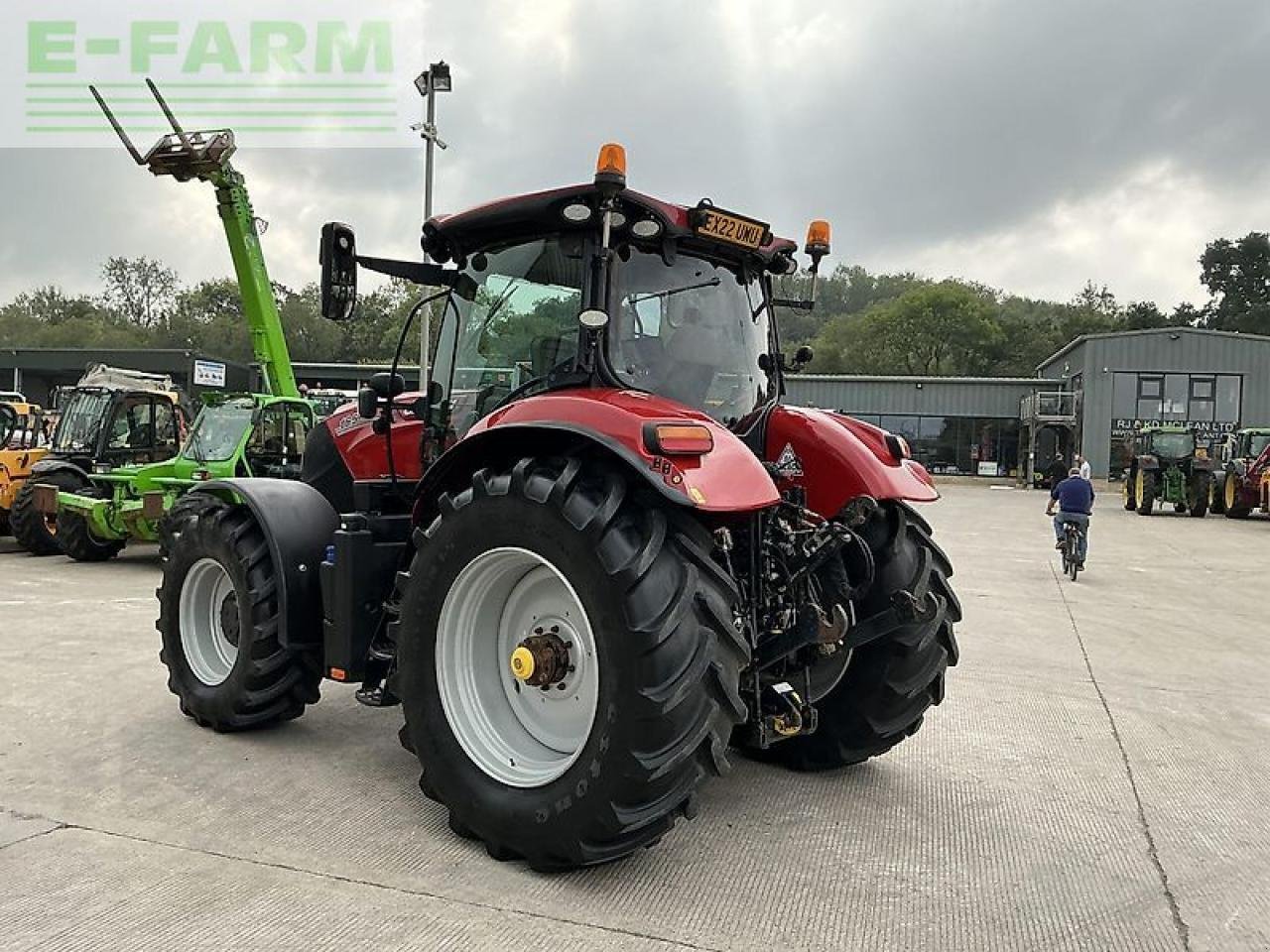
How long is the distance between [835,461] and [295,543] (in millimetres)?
2491

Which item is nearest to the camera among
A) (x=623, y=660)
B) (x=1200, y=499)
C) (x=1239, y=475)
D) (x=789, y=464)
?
(x=623, y=660)

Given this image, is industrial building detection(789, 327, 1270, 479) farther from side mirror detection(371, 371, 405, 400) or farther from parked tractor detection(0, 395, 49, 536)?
side mirror detection(371, 371, 405, 400)

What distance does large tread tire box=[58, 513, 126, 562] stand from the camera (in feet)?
38.0

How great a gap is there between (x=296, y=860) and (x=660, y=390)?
6.97 feet

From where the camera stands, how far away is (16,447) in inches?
556

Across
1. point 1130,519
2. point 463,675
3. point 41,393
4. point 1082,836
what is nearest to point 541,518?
point 463,675

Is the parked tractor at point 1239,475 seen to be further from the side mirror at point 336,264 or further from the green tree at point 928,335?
the green tree at point 928,335

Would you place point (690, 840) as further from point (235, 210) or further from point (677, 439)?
point (235, 210)

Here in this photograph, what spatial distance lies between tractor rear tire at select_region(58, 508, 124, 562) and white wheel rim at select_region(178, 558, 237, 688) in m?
7.44

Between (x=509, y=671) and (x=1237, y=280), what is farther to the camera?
(x=1237, y=280)

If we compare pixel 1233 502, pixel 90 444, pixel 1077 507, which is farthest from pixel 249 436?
pixel 1233 502

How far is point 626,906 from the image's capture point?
314 centimetres

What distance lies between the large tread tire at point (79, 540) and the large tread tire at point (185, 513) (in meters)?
7.30

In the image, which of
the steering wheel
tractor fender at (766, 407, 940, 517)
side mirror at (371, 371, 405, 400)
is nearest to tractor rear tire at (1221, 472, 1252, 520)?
tractor fender at (766, 407, 940, 517)
